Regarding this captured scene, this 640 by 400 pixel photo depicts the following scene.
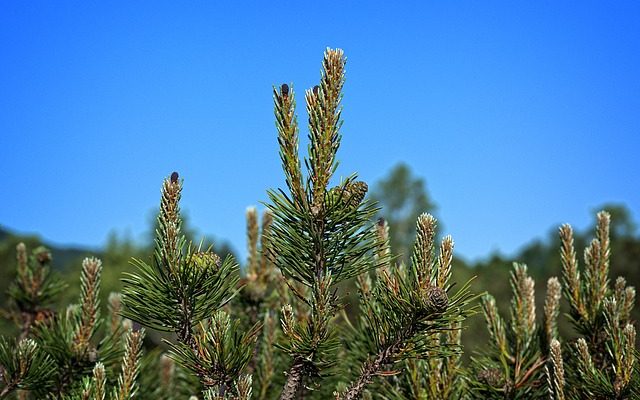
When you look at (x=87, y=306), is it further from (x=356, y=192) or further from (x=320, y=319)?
(x=356, y=192)

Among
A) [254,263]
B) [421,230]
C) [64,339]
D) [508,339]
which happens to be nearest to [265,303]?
[254,263]

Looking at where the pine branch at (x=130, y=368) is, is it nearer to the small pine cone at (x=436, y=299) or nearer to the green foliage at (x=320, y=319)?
the green foliage at (x=320, y=319)

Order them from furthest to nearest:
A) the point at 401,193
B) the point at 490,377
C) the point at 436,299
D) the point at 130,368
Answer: the point at 401,193 < the point at 490,377 < the point at 130,368 < the point at 436,299

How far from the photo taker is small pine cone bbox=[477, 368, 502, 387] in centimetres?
251

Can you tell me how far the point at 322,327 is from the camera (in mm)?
1925

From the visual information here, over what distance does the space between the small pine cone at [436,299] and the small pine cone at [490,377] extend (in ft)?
2.35

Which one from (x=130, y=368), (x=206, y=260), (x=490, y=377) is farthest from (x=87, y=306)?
(x=490, y=377)

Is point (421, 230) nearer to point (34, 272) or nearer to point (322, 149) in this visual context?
point (322, 149)

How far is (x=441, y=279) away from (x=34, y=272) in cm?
226

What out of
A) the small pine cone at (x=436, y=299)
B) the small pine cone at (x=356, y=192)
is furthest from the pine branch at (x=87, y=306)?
the small pine cone at (x=436, y=299)

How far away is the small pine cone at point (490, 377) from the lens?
2510 mm

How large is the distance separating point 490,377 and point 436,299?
2.50 ft

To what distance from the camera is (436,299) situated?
1.92 m

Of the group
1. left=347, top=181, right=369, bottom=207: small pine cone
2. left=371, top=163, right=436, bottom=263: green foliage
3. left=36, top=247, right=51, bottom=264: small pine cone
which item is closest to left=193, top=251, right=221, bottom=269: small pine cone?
left=347, top=181, right=369, bottom=207: small pine cone
